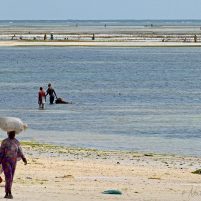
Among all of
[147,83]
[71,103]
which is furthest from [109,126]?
[147,83]

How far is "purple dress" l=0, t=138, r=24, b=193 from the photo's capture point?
1861 centimetres

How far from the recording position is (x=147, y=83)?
233 feet

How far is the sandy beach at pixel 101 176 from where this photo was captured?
1994cm

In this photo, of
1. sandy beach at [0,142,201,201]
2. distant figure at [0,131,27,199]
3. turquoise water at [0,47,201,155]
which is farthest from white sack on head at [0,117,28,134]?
turquoise water at [0,47,201,155]

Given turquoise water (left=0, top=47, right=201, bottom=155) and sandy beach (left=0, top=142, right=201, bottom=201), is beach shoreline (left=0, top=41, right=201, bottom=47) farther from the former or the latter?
sandy beach (left=0, top=142, right=201, bottom=201)

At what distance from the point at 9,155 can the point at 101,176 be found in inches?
211

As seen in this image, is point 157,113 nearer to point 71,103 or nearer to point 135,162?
Result: point 71,103

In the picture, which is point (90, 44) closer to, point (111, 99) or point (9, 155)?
point (111, 99)

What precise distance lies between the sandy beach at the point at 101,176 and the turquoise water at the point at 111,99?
3.59 m

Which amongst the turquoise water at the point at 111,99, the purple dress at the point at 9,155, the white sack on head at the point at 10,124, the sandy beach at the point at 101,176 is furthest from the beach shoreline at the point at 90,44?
the white sack on head at the point at 10,124

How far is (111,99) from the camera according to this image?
55469mm

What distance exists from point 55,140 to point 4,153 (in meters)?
16.7

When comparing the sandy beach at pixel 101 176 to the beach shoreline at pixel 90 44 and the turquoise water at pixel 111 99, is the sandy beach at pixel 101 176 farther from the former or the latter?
the beach shoreline at pixel 90 44

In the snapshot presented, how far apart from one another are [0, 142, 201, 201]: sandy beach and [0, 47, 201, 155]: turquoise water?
3.59m
